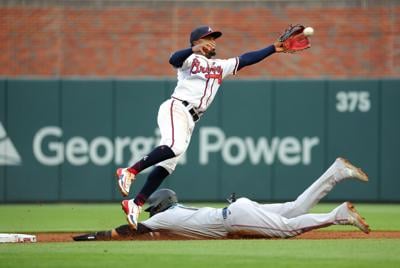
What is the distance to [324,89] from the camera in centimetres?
1423

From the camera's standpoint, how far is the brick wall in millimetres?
16906

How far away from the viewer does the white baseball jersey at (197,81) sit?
905 cm

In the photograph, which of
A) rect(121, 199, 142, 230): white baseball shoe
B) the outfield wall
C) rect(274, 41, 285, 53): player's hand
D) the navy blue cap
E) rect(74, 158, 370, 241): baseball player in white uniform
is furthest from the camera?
the outfield wall

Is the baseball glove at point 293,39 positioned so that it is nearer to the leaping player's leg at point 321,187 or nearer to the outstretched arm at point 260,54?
the outstretched arm at point 260,54

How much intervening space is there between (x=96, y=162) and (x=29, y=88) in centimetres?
146

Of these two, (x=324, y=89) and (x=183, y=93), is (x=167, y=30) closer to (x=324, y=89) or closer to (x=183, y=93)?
(x=324, y=89)

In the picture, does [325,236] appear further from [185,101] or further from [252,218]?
[185,101]

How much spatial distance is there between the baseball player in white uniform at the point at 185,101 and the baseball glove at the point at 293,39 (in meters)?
0.07

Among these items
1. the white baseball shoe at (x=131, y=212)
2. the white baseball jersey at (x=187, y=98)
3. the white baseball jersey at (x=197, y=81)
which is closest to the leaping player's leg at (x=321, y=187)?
the white baseball shoe at (x=131, y=212)

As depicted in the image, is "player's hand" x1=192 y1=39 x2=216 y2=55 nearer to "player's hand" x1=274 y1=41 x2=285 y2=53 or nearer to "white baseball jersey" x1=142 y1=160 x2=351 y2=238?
"player's hand" x1=274 y1=41 x2=285 y2=53

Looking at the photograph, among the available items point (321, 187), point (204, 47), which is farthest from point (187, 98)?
point (321, 187)

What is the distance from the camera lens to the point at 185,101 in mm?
9031

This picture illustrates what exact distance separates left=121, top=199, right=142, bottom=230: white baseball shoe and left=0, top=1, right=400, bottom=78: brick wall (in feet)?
29.0

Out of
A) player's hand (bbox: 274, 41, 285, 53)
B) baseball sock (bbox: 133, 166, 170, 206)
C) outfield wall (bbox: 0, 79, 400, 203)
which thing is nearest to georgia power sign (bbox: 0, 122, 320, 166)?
outfield wall (bbox: 0, 79, 400, 203)
